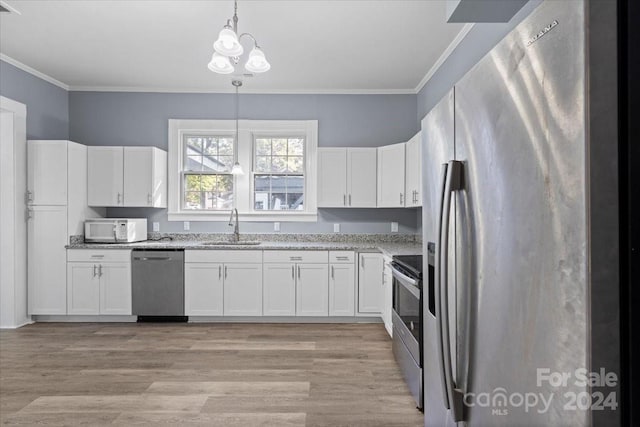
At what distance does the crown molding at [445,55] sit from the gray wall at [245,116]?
1.06 feet

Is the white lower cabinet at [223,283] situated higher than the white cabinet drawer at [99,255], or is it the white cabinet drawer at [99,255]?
the white cabinet drawer at [99,255]

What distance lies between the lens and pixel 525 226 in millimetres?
833

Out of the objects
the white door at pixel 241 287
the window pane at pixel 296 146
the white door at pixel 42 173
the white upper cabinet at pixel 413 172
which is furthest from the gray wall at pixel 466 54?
the white door at pixel 42 173

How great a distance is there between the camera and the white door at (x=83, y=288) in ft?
14.2

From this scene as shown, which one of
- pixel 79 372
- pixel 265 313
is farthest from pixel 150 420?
pixel 265 313

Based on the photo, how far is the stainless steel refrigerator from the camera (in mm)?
693

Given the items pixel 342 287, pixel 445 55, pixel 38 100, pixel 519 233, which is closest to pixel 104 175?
pixel 38 100

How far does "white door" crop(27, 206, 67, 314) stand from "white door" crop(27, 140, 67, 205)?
0.11m

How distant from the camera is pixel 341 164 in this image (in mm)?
4688

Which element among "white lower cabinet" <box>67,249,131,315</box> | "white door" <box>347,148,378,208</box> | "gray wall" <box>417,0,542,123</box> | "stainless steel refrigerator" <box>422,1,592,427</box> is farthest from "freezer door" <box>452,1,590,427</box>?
"white lower cabinet" <box>67,249,131,315</box>

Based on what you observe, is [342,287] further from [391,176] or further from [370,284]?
[391,176]

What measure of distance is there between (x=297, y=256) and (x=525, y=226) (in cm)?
362

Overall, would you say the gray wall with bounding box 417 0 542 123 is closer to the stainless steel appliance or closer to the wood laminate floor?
the stainless steel appliance

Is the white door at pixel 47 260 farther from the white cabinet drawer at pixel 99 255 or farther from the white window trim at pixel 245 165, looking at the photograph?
the white window trim at pixel 245 165
